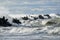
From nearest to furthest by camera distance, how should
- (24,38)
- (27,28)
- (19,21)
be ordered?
(24,38)
(27,28)
(19,21)

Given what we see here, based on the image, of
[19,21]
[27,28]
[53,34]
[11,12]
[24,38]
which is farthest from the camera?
[11,12]

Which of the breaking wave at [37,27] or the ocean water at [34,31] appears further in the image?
the breaking wave at [37,27]

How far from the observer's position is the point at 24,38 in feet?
40.1

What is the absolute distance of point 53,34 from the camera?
13258mm

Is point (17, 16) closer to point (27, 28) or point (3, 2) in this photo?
point (3, 2)

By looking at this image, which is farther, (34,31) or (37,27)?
(37,27)

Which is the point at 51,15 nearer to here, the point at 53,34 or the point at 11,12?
the point at 11,12

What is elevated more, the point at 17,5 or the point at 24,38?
the point at 17,5

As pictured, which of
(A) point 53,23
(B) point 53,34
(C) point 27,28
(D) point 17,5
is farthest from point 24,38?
Answer: (D) point 17,5

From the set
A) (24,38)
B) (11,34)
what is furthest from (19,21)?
(24,38)

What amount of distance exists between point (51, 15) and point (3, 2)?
337 centimetres

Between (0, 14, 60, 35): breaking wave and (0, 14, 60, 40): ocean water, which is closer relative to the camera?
(0, 14, 60, 40): ocean water

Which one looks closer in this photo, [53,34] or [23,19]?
[53,34]

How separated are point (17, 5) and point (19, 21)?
4.69 ft
